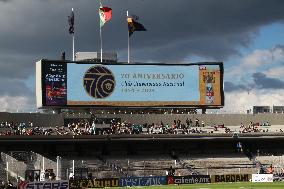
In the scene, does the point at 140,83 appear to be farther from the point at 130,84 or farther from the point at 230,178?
the point at 230,178

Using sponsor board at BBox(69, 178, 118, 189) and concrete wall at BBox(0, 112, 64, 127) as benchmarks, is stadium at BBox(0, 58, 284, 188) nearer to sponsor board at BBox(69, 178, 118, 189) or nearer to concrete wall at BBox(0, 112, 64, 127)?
concrete wall at BBox(0, 112, 64, 127)

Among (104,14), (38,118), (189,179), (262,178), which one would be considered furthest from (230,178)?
(104,14)

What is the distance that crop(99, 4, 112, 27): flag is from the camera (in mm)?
85250

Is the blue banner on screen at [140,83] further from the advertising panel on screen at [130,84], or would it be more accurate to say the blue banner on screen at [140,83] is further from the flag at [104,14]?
the flag at [104,14]

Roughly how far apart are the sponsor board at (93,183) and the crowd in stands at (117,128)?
16869 millimetres

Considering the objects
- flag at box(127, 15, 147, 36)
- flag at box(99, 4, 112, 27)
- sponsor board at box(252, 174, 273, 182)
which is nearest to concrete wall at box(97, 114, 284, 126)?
flag at box(127, 15, 147, 36)

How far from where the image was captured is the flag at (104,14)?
85.2 meters

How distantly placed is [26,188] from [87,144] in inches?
1272

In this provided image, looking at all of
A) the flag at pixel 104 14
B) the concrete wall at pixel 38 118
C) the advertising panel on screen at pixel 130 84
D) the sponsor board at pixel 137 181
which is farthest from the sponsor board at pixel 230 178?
the flag at pixel 104 14

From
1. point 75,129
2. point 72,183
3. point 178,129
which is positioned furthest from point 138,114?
point 72,183

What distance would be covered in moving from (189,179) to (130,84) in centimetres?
2411

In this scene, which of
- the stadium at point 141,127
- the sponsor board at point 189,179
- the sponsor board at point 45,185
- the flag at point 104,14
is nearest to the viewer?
the sponsor board at point 45,185

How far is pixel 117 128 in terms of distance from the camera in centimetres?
8162

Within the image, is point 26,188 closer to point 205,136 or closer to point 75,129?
point 75,129
